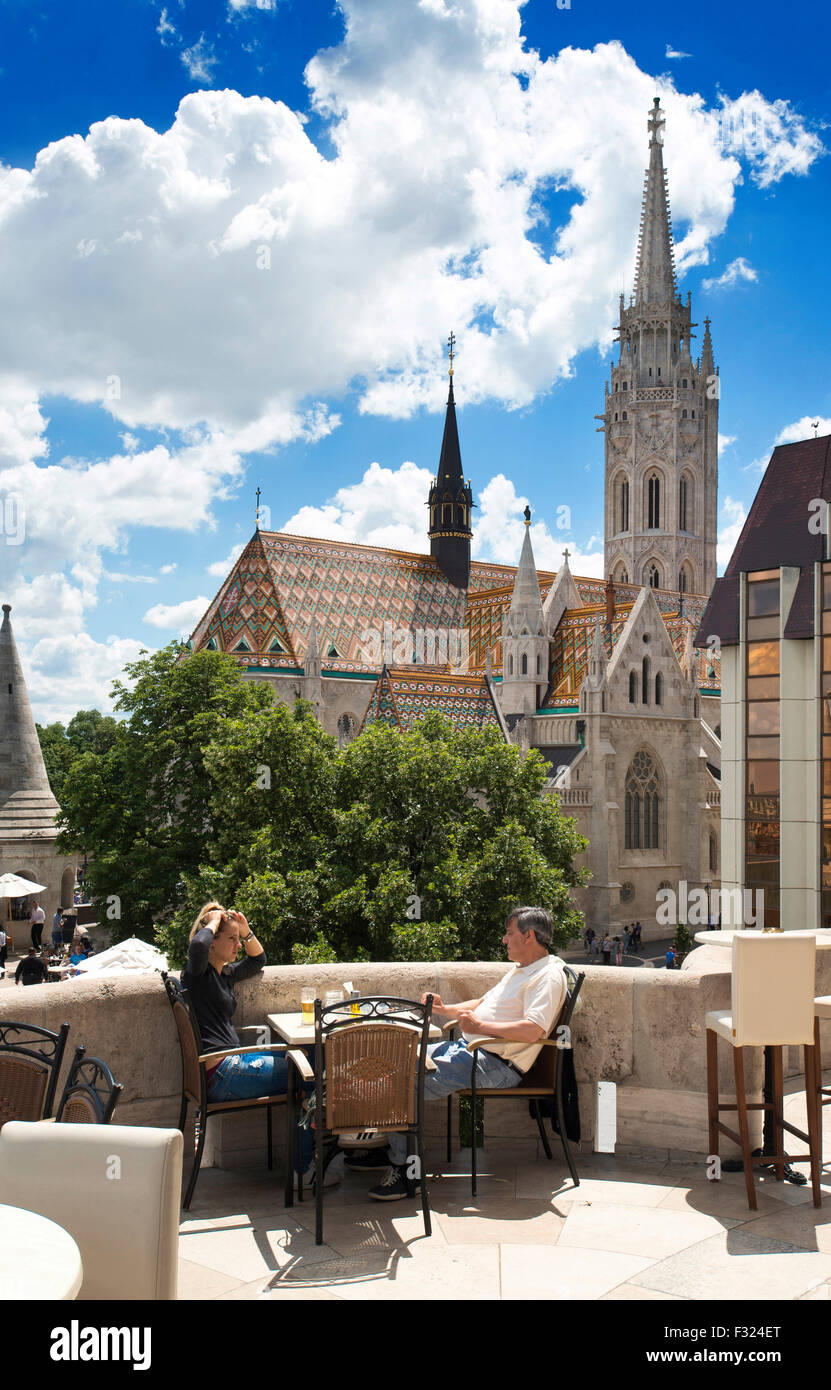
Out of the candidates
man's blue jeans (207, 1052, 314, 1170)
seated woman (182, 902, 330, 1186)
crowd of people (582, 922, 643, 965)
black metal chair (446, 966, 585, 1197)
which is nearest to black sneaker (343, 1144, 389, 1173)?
seated woman (182, 902, 330, 1186)

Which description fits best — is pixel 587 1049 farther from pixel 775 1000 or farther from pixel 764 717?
pixel 764 717

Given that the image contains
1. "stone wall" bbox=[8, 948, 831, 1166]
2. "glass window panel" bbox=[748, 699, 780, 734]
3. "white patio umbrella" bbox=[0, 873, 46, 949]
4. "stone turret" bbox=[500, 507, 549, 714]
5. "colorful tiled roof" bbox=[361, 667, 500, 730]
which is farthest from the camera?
"stone turret" bbox=[500, 507, 549, 714]

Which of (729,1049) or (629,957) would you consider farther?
(629,957)

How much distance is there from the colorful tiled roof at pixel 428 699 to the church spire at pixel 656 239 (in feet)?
148

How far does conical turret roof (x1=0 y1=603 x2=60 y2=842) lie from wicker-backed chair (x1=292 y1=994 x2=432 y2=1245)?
Result: 1060 inches

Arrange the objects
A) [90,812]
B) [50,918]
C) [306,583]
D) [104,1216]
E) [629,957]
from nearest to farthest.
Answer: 1. [104,1216]
2. [90,812]
3. [50,918]
4. [629,957]
5. [306,583]

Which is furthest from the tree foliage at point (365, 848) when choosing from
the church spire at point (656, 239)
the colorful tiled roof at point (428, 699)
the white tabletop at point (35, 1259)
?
the church spire at point (656, 239)

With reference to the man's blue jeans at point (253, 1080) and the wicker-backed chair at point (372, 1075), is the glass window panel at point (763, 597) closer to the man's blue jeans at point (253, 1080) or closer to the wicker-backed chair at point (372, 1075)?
the man's blue jeans at point (253, 1080)

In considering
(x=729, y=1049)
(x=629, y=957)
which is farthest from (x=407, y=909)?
(x=629, y=957)

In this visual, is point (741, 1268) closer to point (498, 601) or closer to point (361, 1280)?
point (361, 1280)

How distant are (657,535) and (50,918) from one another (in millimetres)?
53757

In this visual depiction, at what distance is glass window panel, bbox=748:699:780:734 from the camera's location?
23297 millimetres

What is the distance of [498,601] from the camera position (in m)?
52.5

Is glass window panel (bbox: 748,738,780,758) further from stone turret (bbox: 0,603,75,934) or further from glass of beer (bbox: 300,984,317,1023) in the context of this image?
glass of beer (bbox: 300,984,317,1023)
